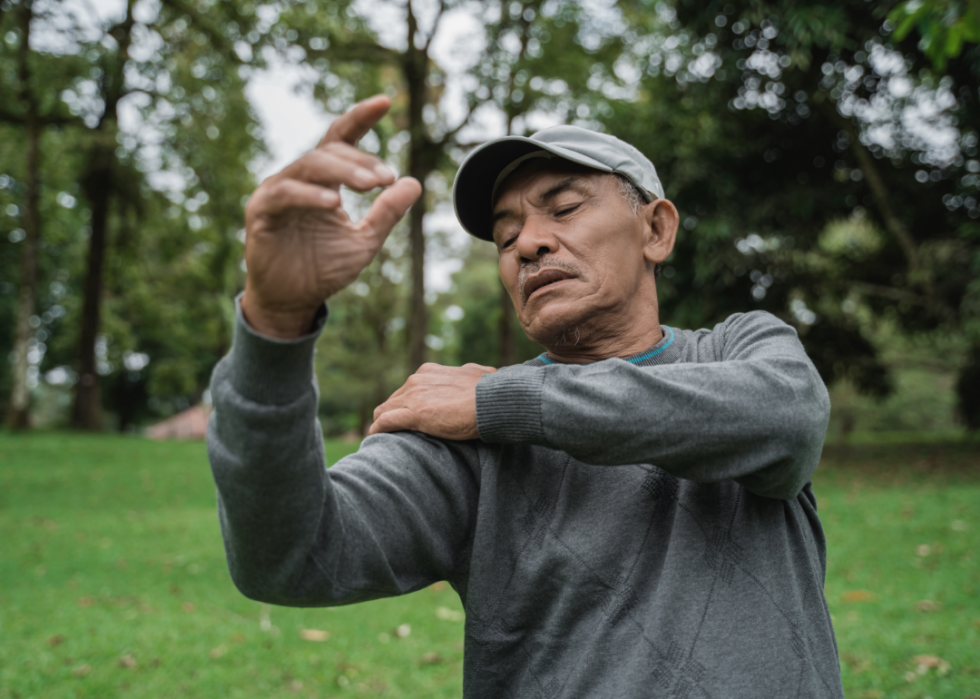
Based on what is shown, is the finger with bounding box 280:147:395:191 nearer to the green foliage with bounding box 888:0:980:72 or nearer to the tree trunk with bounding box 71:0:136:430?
the green foliage with bounding box 888:0:980:72

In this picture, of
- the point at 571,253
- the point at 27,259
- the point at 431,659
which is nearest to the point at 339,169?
the point at 571,253

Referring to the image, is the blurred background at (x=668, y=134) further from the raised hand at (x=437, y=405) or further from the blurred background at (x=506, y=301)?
the raised hand at (x=437, y=405)

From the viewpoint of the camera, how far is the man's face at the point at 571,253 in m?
1.74

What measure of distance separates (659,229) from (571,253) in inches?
12.9

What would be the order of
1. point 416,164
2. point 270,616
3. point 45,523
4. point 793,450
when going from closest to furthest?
1. point 793,450
2. point 270,616
3. point 45,523
4. point 416,164

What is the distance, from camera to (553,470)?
5.21 ft

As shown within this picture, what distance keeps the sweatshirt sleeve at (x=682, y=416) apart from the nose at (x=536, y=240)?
0.39 m

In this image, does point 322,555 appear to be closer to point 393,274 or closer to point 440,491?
point 440,491

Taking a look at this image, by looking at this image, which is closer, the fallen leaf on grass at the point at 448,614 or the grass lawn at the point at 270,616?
the grass lawn at the point at 270,616

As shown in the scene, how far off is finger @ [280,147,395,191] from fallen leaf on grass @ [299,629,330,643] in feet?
15.2

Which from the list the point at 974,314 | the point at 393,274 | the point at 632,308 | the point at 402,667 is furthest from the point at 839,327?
the point at 393,274

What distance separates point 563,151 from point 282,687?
380cm

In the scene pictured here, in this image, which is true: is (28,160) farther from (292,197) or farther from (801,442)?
(801,442)

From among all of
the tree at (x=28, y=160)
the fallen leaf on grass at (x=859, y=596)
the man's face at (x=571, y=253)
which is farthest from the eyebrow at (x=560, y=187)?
the tree at (x=28, y=160)
